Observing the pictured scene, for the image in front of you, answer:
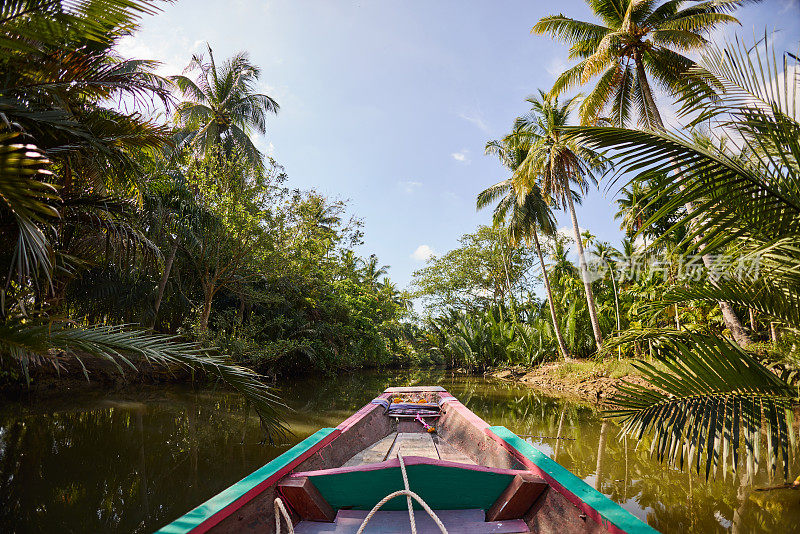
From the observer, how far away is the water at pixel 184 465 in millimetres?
3043

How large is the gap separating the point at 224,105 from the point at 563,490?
58.7ft

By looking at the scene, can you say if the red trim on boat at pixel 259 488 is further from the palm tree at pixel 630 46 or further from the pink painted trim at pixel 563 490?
the palm tree at pixel 630 46

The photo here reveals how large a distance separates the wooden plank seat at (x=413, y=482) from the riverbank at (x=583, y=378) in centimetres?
709

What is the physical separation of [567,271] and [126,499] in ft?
62.3

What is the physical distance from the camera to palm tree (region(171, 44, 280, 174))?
51.1 ft

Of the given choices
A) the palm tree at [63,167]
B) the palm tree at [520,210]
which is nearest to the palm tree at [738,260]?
the palm tree at [63,167]

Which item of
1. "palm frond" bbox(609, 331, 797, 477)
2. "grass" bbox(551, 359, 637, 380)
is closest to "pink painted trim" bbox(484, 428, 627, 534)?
"palm frond" bbox(609, 331, 797, 477)

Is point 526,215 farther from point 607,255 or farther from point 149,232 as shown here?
point 149,232

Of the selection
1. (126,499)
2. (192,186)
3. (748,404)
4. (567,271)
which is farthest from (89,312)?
(567,271)

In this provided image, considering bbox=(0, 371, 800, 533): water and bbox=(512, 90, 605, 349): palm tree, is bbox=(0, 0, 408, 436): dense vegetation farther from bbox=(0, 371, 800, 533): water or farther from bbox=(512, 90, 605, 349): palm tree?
bbox=(512, 90, 605, 349): palm tree

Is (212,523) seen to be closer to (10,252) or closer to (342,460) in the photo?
(342,460)

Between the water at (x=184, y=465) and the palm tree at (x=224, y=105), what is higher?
the palm tree at (x=224, y=105)

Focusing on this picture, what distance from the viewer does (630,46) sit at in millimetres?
9648

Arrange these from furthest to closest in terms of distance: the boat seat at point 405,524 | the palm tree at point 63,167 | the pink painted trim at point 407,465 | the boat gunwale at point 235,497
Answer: the palm tree at point 63,167
the pink painted trim at point 407,465
the boat seat at point 405,524
the boat gunwale at point 235,497
